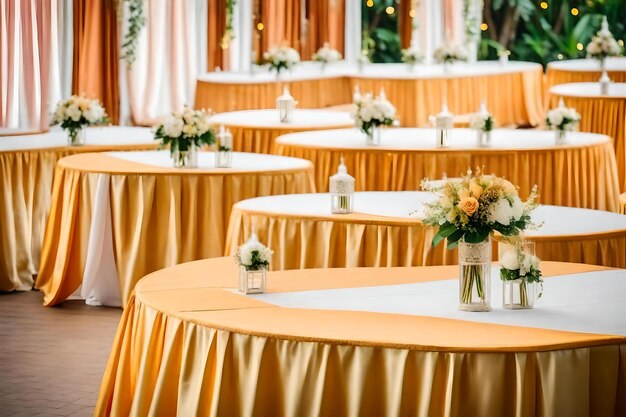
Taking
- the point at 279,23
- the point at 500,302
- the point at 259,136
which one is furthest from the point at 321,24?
the point at 500,302

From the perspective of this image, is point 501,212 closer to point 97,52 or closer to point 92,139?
point 92,139

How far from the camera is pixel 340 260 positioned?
6191 mm

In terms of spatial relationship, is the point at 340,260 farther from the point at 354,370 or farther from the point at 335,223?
the point at 354,370

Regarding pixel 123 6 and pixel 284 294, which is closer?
pixel 284 294

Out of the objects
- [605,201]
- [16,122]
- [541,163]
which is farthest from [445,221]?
[16,122]

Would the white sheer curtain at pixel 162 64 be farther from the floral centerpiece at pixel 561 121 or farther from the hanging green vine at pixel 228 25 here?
the floral centerpiece at pixel 561 121

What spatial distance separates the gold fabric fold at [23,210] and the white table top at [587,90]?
583 cm

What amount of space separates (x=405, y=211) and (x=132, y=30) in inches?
337

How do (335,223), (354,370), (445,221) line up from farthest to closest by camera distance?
(335,223) → (445,221) → (354,370)

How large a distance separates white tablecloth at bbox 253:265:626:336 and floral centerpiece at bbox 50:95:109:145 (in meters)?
4.86

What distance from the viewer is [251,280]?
4363 mm

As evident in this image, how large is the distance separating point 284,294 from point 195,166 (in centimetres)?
348

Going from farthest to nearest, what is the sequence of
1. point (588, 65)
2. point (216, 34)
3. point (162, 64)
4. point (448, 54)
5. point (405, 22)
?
point (405, 22) → point (216, 34) → point (588, 65) → point (448, 54) → point (162, 64)

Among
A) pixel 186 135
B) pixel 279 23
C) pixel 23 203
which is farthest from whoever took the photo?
pixel 279 23
